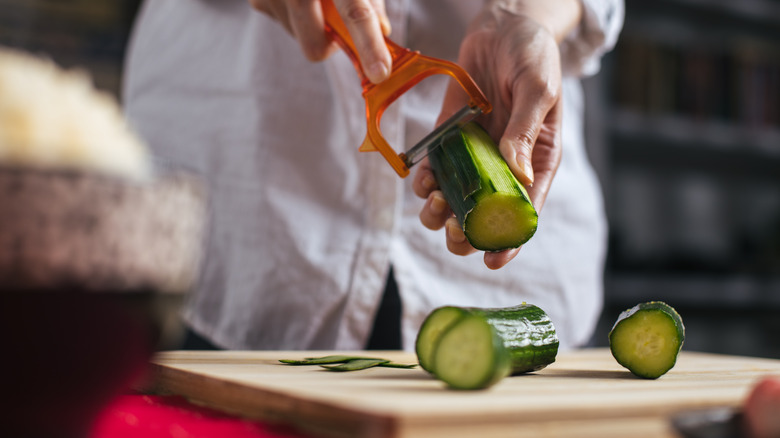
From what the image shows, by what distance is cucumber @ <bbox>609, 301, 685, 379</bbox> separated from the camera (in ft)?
3.49

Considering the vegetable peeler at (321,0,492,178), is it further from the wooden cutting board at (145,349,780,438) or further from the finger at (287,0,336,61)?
the wooden cutting board at (145,349,780,438)

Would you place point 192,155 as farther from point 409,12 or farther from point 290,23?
point 409,12

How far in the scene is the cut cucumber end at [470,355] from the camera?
2.62 ft

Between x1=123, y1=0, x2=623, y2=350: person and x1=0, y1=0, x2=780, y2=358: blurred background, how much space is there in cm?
141

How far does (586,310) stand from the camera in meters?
1.82

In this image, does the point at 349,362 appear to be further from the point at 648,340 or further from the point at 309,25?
the point at 309,25

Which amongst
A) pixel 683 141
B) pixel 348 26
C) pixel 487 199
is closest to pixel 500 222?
pixel 487 199

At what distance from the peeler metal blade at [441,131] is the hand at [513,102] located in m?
0.06

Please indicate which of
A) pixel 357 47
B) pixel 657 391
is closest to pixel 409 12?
pixel 357 47

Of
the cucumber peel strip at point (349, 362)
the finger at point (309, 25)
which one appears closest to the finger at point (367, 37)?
the finger at point (309, 25)

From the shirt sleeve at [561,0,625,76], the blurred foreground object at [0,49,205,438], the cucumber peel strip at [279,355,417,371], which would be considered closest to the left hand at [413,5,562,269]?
the cucumber peel strip at [279,355,417,371]

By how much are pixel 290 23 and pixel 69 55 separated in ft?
6.64

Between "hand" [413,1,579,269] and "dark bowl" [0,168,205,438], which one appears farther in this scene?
"hand" [413,1,579,269]

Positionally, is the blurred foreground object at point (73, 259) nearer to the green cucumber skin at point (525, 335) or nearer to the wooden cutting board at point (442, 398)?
the wooden cutting board at point (442, 398)
